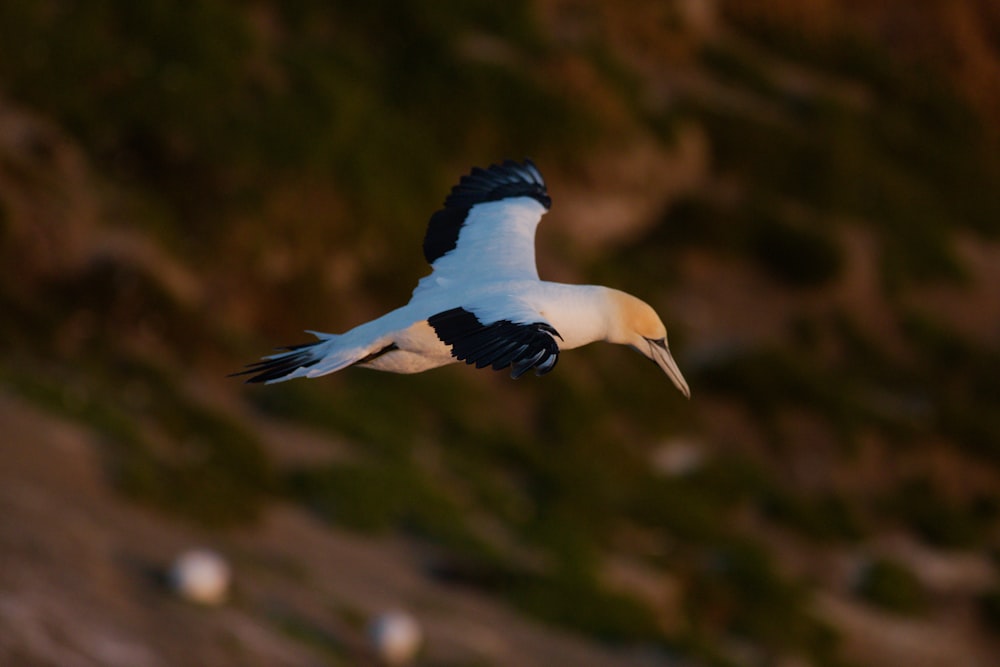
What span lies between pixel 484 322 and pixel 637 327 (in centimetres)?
112

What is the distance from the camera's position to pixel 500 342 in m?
6.30

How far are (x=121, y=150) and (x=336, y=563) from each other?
647 cm

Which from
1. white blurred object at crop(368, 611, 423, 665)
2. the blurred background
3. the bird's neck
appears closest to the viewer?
the bird's neck

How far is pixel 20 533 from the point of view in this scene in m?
10.5

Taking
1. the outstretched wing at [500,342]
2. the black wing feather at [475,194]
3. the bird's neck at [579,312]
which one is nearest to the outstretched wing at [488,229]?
the black wing feather at [475,194]

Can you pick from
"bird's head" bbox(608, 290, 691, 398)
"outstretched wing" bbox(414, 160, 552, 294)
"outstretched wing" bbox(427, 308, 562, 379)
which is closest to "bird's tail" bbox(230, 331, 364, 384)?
"outstretched wing" bbox(427, 308, 562, 379)

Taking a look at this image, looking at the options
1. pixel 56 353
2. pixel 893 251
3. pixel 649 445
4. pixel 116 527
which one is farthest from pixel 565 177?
pixel 116 527

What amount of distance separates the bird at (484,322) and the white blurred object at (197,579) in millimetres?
3735

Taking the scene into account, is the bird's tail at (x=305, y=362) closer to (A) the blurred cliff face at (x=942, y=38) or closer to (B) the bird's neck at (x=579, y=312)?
(B) the bird's neck at (x=579, y=312)

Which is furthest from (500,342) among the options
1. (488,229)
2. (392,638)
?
(392,638)

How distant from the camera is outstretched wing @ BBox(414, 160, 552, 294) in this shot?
8.02 metres

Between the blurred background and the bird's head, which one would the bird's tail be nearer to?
the bird's head

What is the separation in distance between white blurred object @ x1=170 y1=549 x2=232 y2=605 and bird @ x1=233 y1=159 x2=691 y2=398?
3735 millimetres

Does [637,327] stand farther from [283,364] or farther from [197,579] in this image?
[197,579]
